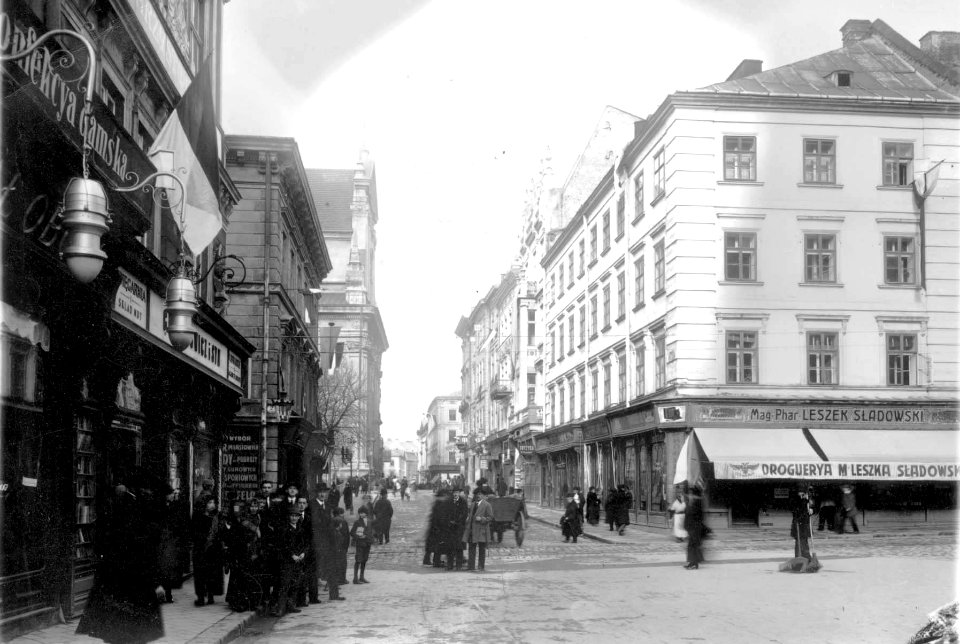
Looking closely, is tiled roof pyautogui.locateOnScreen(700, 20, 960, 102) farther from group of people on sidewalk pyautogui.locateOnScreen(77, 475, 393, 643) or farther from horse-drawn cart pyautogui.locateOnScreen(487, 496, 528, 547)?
group of people on sidewalk pyautogui.locateOnScreen(77, 475, 393, 643)

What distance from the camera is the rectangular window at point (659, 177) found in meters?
35.2

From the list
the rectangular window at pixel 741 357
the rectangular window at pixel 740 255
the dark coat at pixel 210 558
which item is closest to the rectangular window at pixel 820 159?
the rectangular window at pixel 740 255

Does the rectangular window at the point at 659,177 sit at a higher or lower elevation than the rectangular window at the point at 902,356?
higher

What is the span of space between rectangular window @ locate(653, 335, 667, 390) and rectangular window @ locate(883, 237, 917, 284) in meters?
7.14

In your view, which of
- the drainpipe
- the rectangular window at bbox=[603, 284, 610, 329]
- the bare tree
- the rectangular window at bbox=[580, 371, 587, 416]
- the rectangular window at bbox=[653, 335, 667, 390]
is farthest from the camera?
the bare tree

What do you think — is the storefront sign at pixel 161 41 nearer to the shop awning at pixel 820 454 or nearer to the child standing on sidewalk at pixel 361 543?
the child standing on sidewalk at pixel 361 543

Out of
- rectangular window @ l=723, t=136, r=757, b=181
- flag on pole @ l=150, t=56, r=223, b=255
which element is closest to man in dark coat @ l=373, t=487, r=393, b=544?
flag on pole @ l=150, t=56, r=223, b=255

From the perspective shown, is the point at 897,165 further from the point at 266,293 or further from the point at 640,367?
the point at 266,293

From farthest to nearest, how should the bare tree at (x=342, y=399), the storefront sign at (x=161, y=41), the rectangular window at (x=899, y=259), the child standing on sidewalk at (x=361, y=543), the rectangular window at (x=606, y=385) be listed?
the bare tree at (x=342, y=399)
the rectangular window at (x=606, y=385)
the rectangular window at (x=899, y=259)
the child standing on sidewalk at (x=361, y=543)
the storefront sign at (x=161, y=41)

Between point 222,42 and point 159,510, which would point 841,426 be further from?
point 159,510

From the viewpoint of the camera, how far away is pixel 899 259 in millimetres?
33969

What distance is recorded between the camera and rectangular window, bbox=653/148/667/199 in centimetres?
3516

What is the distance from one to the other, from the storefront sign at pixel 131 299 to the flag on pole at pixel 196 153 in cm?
89

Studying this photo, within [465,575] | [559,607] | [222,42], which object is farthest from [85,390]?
[222,42]
